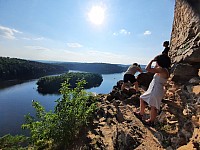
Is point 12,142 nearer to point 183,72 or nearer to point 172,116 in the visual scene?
point 172,116

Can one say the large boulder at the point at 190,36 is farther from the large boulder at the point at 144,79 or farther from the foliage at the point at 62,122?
the foliage at the point at 62,122

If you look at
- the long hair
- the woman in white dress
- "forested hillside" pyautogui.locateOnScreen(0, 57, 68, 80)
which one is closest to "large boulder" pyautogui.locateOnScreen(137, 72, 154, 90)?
the woman in white dress

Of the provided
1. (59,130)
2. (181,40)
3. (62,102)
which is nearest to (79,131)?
(59,130)

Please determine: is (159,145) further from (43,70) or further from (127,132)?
(43,70)

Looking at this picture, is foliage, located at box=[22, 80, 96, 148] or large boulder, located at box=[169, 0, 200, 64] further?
large boulder, located at box=[169, 0, 200, 64]

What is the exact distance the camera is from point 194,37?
4.73 metres

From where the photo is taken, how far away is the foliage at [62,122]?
4.43 m

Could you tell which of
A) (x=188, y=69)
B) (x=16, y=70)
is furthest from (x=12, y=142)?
(x=16, y=70)

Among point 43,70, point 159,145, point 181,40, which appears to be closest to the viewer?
point 159,145

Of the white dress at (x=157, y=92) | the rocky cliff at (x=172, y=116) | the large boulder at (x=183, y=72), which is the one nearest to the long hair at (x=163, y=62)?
the white dress at (x=157, y=92)

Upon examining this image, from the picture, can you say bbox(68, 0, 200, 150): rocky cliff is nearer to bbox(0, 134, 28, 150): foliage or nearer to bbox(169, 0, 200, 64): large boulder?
bbox(169, 0, 200, 64): large boulder

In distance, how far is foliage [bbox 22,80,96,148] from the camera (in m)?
Answer: 4.43

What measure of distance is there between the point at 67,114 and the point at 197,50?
3.46 meters

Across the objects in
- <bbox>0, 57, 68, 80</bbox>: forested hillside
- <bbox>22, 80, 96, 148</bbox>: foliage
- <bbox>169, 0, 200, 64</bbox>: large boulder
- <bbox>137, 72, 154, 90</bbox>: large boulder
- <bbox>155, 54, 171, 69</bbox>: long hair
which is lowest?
<bbox>0, 57, 68, 80</bbox>: forested hillside
